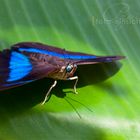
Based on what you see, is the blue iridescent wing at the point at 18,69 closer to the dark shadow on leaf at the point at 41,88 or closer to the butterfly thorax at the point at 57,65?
the butterfly thorax at the point at 57,65

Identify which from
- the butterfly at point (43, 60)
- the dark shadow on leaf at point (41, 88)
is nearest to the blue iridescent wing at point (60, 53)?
the butterfly at point (43, 60)

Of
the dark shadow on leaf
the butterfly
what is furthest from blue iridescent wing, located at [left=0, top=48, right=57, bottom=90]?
the dark shadow on leaf

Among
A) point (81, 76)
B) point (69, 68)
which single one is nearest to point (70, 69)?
point (69, 68)

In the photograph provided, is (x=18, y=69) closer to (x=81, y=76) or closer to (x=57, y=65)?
(x=57, y=65)

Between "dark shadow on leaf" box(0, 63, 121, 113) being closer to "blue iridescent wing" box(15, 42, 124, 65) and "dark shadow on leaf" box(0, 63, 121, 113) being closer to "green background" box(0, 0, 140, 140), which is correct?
"green background" box(0, 0, 140, 140)

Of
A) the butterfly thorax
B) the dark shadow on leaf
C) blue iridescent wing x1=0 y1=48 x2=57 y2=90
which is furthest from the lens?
the butterfly thorax

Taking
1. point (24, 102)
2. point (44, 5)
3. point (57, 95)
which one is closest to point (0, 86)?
point (24, 102)

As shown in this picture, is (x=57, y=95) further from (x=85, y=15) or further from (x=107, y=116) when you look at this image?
(x=85, y=15)
